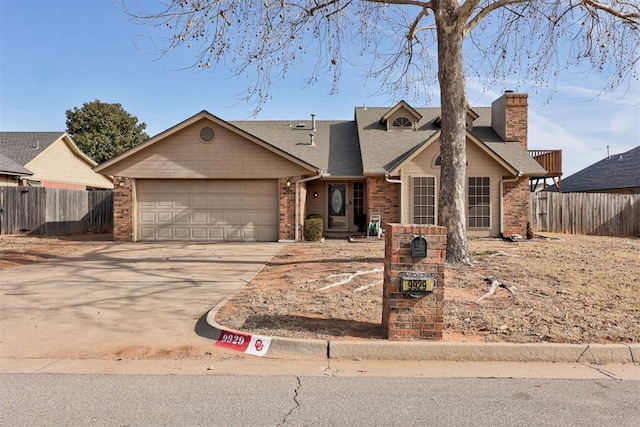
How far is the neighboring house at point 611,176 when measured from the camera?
27.0 meters

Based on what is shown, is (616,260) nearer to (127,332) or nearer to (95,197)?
(127,332)

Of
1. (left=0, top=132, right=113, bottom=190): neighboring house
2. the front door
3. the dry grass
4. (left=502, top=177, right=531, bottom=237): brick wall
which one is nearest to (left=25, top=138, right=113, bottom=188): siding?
(left=0, top=132, right=113, bottom=190): neighboring house

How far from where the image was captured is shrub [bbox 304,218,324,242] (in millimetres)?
15984

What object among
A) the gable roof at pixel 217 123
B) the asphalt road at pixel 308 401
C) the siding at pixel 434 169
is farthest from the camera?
the siding at pixel 434 169

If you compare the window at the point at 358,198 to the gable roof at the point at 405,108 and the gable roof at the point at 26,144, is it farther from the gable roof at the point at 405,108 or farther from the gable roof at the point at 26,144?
the gable roof at the point at 26,144

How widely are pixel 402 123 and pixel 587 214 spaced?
379 inches

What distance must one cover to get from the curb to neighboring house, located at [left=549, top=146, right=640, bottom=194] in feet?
87.0

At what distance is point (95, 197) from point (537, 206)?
2152 centimetres

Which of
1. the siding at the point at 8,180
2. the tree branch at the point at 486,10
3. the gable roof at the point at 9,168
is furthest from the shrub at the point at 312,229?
the siding at the point at 8,180

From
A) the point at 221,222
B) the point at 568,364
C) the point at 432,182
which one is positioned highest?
the point at 432,182

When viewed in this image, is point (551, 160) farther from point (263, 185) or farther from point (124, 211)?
point (124, 211)

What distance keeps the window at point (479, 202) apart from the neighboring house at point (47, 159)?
2009 cm

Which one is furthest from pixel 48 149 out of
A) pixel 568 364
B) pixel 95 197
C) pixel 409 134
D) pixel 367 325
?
pixel 568 364

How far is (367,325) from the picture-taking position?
18.1 ft
